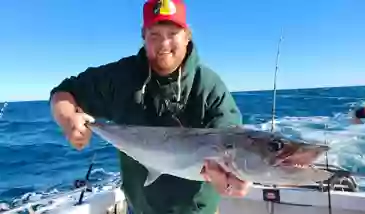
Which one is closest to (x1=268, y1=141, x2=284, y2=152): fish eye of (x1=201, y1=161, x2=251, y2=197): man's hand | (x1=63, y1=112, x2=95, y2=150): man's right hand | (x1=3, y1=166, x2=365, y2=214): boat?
(x1=201, y1=161, x2=251, y2=197): man's hand

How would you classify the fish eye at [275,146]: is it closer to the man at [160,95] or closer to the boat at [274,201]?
the man at [160,95]

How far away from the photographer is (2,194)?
23.6 ft

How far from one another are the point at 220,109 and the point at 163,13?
50cm

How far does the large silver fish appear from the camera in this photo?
1460 millimetres

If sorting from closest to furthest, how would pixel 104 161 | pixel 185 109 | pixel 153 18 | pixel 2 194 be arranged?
pixel 153 18 → pixel 185 109 → pixel 2 194 → pixel 104 161

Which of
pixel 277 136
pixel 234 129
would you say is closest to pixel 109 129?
pixel 234 129

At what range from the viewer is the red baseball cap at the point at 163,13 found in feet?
6.09

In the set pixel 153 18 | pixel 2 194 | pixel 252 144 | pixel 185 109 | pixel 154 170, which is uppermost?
pixel 153 18

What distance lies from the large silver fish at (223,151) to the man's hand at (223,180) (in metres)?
0.02

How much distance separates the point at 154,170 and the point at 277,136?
516 mm

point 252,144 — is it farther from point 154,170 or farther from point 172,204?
point 172,204

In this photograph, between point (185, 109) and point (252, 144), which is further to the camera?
point (185, 109)

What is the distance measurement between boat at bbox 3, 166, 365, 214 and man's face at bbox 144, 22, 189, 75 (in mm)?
1858

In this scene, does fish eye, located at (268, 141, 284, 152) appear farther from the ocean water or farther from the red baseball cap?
the ocean water
